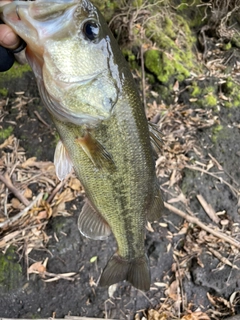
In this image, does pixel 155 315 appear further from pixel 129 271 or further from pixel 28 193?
pixel 28 193

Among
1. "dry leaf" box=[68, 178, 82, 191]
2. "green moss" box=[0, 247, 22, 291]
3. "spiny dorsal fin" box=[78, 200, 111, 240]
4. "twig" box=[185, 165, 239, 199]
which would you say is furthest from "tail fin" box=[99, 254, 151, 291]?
"twig" box=[185, 165, 239, 199]

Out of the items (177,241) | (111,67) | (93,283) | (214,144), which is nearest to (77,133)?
(111,67)

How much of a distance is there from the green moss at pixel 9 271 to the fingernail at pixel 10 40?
7.06 ft

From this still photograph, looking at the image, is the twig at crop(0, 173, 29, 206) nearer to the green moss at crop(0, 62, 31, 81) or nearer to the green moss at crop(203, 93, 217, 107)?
the green moss at crop(0, 62, 31, 81)

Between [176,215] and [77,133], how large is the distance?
2396mm

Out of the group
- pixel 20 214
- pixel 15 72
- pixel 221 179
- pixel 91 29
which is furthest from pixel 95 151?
pixel 15 72

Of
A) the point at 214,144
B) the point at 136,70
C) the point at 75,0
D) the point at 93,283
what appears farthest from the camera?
the point at 136,70

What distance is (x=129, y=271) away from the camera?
2.54 m

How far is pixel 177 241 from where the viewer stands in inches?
148

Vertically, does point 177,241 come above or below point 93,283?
below

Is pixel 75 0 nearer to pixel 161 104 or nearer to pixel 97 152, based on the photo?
pixel 97 152

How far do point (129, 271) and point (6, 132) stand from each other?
7.33 feet

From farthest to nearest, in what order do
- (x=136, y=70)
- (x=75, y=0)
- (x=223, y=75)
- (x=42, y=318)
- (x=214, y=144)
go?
(x=223, y=75)
(x=136, y=70)
(x=214, y=144)
(x=42, y=318)
(x=75, y=0)

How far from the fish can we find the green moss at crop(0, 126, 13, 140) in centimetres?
209
